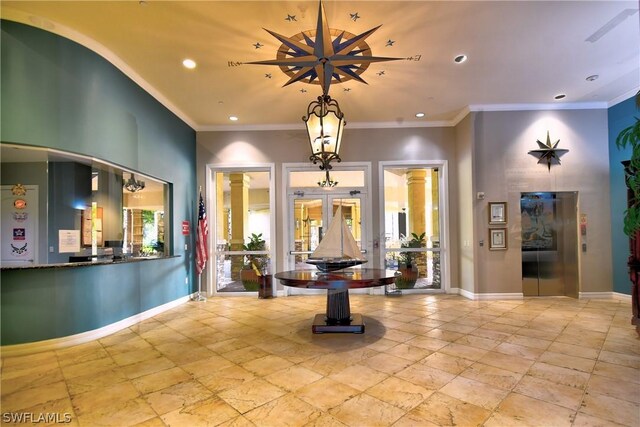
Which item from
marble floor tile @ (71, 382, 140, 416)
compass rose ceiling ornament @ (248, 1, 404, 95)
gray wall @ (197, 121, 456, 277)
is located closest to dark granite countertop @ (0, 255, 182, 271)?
marble floor tile @ (71, 382, 140, 416)

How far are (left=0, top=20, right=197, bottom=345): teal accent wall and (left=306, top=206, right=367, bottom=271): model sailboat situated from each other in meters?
2.97

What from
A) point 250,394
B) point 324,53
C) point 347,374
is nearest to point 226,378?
point 250,394

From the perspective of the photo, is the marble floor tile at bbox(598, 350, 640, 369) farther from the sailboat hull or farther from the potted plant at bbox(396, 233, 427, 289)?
the potted plant at bbox(396, 233, 427, 289)

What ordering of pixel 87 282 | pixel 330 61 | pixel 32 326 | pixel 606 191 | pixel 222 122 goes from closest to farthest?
pixel 330 61, pixel 32 326, pixel 87 282, pixel 606 191, pixel 222 122

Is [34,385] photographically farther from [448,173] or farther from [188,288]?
[448,173]

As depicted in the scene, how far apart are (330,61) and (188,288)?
18.0ft

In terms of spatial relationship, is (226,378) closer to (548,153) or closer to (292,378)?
(292,378)

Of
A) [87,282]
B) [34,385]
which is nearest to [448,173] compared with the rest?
[87,282]

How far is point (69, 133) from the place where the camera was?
13.1 feet

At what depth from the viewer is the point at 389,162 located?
725cm

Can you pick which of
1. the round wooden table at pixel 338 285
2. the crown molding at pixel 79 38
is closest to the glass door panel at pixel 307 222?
the round wooden table at pixel 338 285

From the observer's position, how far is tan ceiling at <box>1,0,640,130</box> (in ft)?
11.9

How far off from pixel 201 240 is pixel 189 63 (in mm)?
3477

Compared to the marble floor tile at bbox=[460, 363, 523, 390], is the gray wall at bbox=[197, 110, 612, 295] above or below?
above
